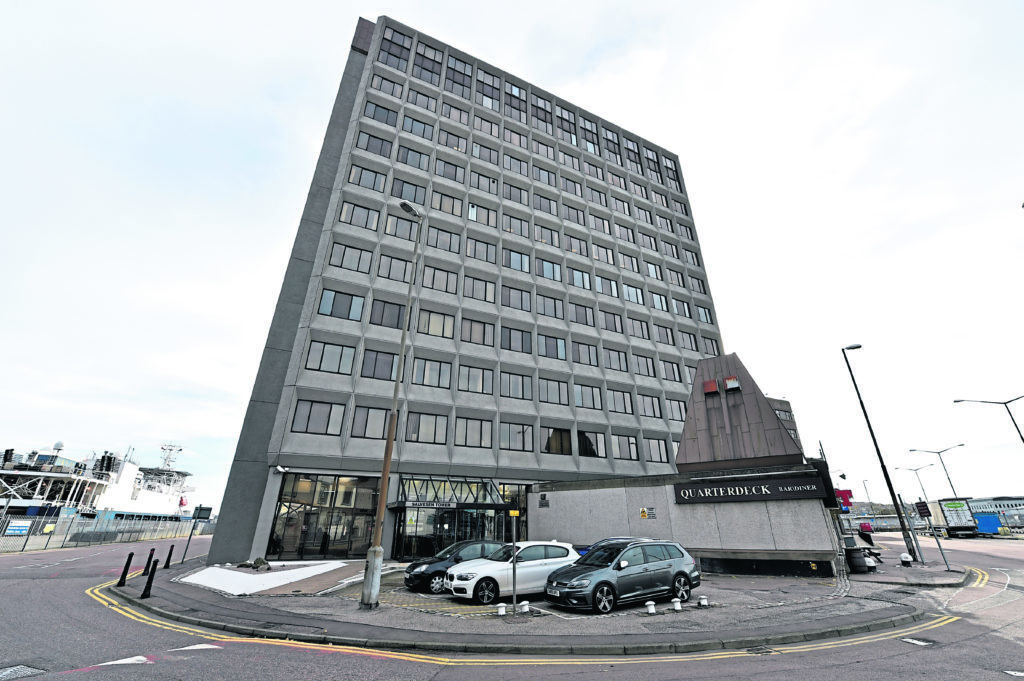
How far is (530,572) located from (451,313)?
20.7 m

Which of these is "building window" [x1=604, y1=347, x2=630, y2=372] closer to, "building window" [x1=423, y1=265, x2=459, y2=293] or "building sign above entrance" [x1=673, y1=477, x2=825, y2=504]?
"building window" [x1=423, y1=265, x2=459, y2=293]

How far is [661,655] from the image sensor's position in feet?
27.0

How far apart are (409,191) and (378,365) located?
14.6 meters

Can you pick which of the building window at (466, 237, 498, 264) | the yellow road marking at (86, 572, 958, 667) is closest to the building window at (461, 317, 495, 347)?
the building window at (466, 237, 498, 264)

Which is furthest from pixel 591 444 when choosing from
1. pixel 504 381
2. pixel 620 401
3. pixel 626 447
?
pixel 504 381

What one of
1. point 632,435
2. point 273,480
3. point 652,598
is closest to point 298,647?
point 652,598

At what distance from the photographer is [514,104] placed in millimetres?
44281

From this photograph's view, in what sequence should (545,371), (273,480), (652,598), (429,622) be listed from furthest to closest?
(545,371) < (273,480) < (652,598) < (429,622)

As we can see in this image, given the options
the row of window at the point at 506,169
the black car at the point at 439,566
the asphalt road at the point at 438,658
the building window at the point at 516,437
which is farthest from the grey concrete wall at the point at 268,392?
the building window at the point at 516,437

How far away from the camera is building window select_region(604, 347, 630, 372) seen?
36750mm

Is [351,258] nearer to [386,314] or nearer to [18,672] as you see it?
[386,314]

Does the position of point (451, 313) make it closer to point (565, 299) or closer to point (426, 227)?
point (426, 227)

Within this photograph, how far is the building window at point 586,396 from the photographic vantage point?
3397 centimetres

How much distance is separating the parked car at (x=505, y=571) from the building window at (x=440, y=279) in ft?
68.6
